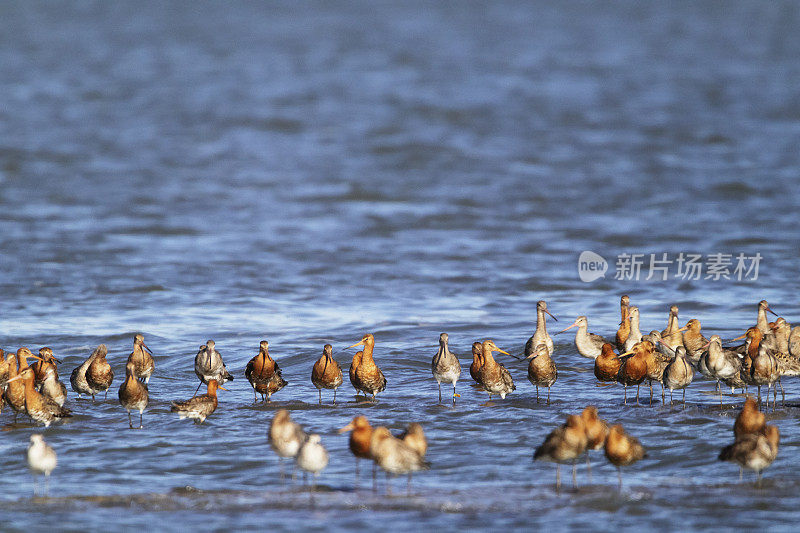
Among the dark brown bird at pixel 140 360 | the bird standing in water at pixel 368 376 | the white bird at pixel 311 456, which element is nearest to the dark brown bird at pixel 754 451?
the white bird at pixel 311 456

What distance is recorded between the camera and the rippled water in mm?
9086

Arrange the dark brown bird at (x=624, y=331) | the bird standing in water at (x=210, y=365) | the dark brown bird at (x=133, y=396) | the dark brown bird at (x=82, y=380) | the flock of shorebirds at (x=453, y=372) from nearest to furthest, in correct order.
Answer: the flock of shorebirds at (x=453, y=372) → the dark brown bird at (x=133, y=396) → the dark brown bird at (x=82, y=380) → the bird standing in water at (x=210, y=365) → the dark brown bird at (x=624, y=331)

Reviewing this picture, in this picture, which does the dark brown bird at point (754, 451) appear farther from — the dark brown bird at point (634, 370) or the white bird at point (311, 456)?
the white bird at point (311, 456)

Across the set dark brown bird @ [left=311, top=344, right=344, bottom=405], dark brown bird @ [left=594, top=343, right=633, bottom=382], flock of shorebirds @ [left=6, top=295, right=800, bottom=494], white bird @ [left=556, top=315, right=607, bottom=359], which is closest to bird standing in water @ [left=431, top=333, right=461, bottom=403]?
flock of shorebirds @ [left=6, top=295, right=800, bottom=494]

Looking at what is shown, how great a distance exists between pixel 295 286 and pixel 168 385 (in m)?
7.07

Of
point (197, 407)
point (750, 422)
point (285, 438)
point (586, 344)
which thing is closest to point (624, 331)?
point (586, 344)

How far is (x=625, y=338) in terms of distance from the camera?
1337 cm

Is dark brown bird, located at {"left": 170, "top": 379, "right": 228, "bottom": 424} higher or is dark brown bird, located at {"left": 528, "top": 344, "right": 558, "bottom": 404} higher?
dark brown bird, located at {"left": 528, "top": 344, "right": 558, "bottom": 404}

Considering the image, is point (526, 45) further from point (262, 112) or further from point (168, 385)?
point (168, 385)

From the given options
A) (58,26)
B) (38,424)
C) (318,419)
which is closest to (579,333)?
(318,419)

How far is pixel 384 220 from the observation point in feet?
84.0

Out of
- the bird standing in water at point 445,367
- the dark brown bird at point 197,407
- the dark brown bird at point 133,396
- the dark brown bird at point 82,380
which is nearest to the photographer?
the dark brown bird at point 197,407

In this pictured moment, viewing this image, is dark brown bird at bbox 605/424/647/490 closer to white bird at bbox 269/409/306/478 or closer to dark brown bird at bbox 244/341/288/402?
white bird at bbox 269/409/306/478

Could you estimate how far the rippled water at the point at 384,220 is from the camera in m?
9.09
